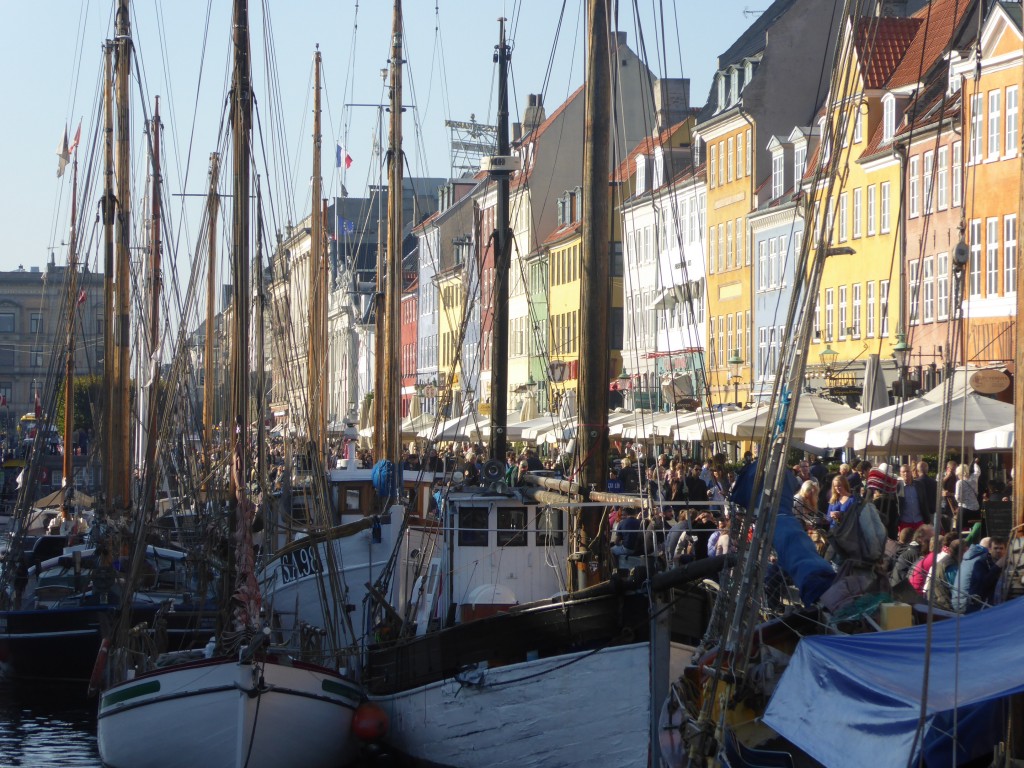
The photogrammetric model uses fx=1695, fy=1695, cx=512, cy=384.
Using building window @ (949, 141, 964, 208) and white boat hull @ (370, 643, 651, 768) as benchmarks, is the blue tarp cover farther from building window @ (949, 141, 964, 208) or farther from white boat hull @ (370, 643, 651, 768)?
building window @ (949, 141, 964, 208)

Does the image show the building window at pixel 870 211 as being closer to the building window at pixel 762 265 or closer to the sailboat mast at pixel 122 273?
the building window at pixel 762 265

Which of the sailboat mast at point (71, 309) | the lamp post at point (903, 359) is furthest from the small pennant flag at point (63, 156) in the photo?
the lamp post at point (903, 359)

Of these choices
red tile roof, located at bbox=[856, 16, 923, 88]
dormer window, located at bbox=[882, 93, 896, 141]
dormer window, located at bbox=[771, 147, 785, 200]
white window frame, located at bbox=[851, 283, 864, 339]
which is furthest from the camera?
dormer window, located at bbox=[771, 147, 785, 200]

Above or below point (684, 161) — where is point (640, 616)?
below

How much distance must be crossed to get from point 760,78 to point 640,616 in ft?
153

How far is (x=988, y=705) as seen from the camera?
11156 mm

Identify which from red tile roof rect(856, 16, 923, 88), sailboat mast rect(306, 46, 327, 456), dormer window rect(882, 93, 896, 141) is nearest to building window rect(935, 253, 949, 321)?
dormer window rect(882, 93, 896, 141)

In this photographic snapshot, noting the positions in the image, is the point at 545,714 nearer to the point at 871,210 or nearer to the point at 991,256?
the point at 991,256

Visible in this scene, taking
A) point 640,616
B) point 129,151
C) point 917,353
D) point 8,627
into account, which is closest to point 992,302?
point 917,353

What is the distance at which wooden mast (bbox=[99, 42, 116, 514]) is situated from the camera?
34219mm

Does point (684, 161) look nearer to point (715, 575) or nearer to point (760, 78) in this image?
point (760, 78)

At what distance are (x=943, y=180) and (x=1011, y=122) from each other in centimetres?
489

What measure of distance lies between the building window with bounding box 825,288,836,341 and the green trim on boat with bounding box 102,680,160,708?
1417 inches

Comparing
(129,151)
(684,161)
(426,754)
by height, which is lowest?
(426,754)
